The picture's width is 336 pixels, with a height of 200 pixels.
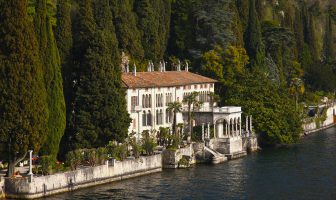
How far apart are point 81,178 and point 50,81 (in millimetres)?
8441

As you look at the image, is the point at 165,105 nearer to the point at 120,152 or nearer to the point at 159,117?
the point at 159,117

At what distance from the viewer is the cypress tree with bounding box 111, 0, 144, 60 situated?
113 m

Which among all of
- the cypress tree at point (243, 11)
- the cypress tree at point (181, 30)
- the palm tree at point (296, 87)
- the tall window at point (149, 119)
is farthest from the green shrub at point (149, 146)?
the palm tree at point (296, 87)

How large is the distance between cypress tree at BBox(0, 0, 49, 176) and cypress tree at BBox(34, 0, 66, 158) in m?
5.20

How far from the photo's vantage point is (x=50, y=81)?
7300 centimetres

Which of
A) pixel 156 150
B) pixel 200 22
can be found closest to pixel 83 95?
pixel 156 150

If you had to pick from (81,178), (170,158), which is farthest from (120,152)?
(170,158)

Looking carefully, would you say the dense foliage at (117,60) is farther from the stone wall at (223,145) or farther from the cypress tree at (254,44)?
the stone wall at (223,145)

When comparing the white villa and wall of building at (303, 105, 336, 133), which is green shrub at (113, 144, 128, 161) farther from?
wall of building at (303, 105, 336, 133)

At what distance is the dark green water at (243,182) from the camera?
69562 millimetres

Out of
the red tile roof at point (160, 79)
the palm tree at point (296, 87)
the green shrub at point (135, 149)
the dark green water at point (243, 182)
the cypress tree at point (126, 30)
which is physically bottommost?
the dark green water at point (243, 182)

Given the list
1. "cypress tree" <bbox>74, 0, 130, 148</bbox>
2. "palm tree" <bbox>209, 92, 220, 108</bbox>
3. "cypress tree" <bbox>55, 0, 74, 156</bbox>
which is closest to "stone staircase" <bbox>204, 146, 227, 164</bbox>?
"cypress tree" <bbox>74, 0, 130, 148</bbox>

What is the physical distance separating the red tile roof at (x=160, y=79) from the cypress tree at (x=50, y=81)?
1681 centimetres

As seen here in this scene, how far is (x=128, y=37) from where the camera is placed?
113 meters
